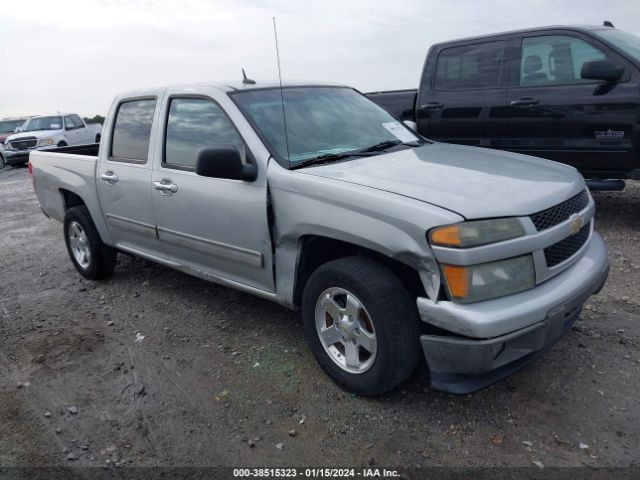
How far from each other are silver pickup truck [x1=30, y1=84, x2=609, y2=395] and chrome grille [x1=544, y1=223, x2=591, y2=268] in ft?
0.03

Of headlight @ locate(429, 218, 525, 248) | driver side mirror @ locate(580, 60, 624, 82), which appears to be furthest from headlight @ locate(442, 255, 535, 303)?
driver side mirror @ locate(580, 60, 624, 82)

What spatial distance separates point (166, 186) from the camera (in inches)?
155

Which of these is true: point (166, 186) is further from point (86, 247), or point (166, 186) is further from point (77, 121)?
point (77, 121)

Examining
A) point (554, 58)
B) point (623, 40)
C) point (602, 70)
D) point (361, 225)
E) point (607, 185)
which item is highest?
point (623, 40)

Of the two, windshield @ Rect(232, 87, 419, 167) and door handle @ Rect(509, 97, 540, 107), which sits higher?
windshield @ Rect(232, 87, 419, 167)

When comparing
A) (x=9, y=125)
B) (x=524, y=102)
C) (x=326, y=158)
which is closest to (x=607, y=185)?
(x=524, y=102)

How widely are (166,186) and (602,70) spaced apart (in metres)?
4.26

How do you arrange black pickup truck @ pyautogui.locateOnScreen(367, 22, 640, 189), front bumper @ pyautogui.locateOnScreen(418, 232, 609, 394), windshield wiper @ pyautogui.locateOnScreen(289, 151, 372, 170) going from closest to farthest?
front bumper @ pyautogui.locateOnScreen(418, 232, 609, 394), windshield wiper @ pyautogui.locateOnScreen(289, 151, 372, 170), black pickup truck @ pyautogui.locateOnScreen(367, 22, 640, 189)

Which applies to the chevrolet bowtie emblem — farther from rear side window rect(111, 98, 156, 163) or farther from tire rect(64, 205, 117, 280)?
tire rect(64, 205, 117, 280)

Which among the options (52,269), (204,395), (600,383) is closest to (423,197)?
(600,383)

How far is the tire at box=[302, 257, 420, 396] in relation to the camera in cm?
271

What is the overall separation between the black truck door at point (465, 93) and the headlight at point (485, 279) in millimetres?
4050

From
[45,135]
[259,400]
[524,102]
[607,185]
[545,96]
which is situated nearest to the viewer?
[259,400]

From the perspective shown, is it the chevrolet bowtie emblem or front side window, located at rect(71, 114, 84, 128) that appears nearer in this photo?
the chevrolet bowtie emblem
